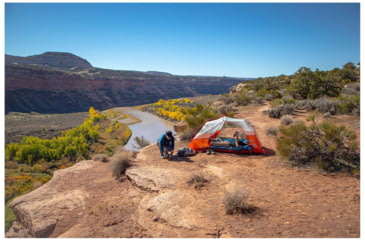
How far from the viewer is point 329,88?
18.2 metres

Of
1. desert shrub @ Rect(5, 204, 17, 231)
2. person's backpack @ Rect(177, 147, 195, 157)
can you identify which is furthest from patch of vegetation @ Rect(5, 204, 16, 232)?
person's backpack @ Rect(177, 147, 195, 157)

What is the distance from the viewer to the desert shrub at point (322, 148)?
20.2ft

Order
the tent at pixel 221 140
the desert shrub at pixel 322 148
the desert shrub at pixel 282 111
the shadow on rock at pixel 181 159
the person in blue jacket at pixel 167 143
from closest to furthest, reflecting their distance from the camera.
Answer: the desert shrub at pixel 322 148
the shadow on rock at pixel 181 159
the person in blue jacket at pixel 167 143
the tent at pixel 221 140
the desert shrub at pixel 282 111

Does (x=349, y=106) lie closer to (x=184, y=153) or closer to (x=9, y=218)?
(x=184, y=153)

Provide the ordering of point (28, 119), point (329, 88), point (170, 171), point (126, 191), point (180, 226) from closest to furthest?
point (180, 226), point (126, 191), point (170, 171), point (329, 88), point (28, 119)

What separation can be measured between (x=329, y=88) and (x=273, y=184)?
16.5 metres

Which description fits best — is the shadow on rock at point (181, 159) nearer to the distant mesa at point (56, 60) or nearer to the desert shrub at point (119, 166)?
the desert shrub at point (119, 166)

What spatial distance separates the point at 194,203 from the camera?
481 centimetres

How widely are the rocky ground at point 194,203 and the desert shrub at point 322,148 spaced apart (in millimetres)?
422

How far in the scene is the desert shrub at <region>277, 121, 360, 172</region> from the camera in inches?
242

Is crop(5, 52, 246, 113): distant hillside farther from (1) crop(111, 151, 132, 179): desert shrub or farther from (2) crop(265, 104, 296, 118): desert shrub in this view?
(2) crop(265, 104, 296, 118): desert shrub

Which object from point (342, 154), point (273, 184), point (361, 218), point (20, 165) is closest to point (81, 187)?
point (273, 184)

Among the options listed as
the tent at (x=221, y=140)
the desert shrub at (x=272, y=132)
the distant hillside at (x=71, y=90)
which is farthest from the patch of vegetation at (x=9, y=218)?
the distant hillside at (x=71, y=90)

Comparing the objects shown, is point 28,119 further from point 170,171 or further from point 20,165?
point 170,171
